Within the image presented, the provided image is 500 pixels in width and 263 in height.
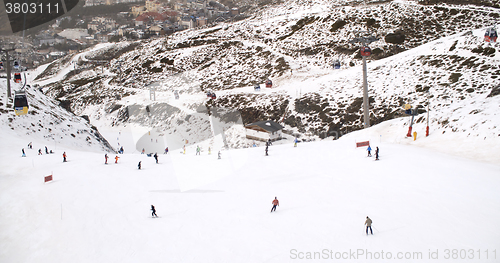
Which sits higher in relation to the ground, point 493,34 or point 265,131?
point 493,34

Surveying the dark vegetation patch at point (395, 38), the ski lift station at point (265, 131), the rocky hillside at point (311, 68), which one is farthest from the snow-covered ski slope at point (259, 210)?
the dark vegetation patch at point (395, 38)

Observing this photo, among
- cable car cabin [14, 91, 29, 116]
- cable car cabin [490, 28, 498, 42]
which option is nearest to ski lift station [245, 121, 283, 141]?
cable car cabin [14, 91, 29, 116]

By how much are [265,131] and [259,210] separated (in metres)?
24.0

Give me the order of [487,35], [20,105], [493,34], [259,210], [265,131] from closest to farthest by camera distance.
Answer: [259,210]
[20,105]
[493,34]
[487,35]
[265,131]

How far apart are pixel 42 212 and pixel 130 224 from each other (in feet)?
17.9

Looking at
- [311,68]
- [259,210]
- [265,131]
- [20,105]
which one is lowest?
[259,210]

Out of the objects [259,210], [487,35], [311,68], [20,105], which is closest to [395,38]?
[311,68]

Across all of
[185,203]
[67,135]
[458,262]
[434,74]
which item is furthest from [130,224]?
[434,74]

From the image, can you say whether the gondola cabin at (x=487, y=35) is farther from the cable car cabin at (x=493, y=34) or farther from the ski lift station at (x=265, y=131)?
the ski lift station at (x=265, y=131)

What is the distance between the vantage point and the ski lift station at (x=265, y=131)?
130 feet

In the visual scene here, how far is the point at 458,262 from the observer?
1092 centimetres

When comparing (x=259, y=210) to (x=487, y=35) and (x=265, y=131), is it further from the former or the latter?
(x=487, y=35)

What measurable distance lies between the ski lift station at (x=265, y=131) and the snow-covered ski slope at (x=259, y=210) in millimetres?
14281

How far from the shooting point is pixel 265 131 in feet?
132
